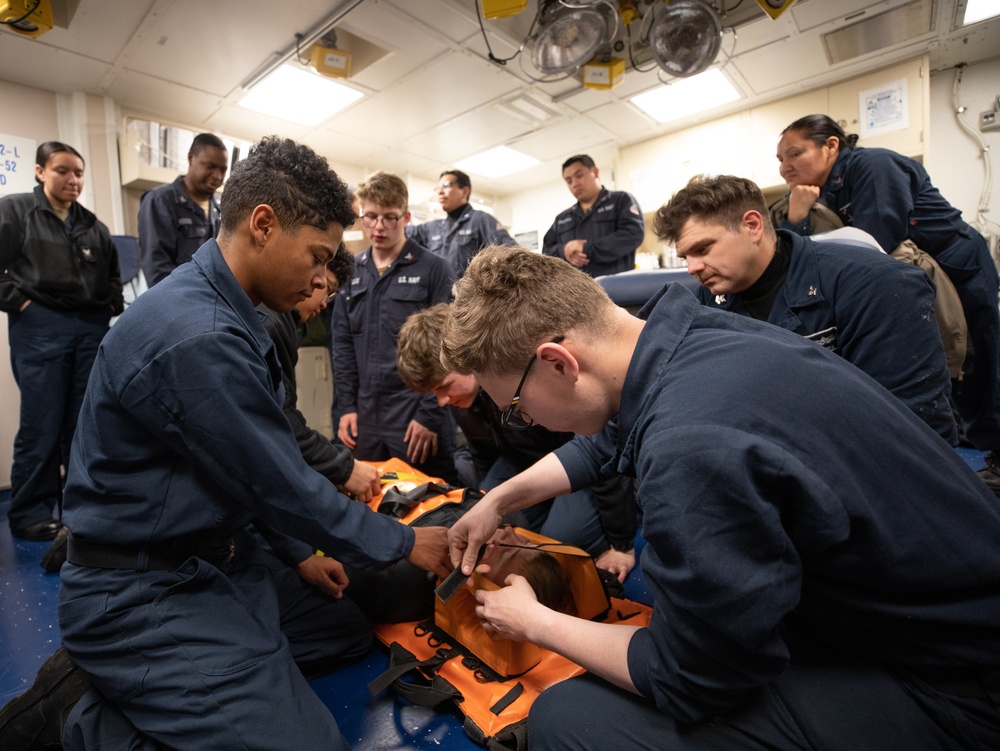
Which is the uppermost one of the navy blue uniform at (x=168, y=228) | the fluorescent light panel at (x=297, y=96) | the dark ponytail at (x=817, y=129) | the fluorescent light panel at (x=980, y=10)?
the fluorescent light panel at (x=980, y=10)

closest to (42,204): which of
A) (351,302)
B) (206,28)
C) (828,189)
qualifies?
(206,28)

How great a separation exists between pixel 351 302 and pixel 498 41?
216 centimetres

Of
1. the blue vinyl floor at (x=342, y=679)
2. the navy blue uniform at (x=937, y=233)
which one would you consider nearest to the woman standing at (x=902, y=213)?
the navy blue uniform at (x=937, y=233)

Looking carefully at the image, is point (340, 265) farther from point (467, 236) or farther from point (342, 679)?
point (467, 236)

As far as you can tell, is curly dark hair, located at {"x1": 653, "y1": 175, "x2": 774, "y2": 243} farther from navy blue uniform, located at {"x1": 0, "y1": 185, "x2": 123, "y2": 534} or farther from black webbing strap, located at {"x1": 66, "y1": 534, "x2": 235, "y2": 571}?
navy blue uniform, located at {"x1": 0, "y1": 185, "x2": 123, "y2": 534}

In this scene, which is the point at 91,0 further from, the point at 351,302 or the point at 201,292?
the point at 201,292

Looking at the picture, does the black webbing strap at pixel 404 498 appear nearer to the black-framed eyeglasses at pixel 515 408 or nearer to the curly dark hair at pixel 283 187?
the black-framed eyeglasses at pixel 515 408

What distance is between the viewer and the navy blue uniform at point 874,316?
150cm

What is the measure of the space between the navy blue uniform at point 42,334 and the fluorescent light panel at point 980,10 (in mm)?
6011

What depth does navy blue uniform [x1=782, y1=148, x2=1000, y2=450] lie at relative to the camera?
7.26ft

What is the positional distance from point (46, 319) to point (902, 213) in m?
4.37

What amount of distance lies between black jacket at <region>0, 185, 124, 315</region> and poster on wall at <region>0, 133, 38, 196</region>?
119cm

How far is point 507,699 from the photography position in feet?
4.00

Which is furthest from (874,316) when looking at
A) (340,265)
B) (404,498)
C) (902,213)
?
(340,265)
